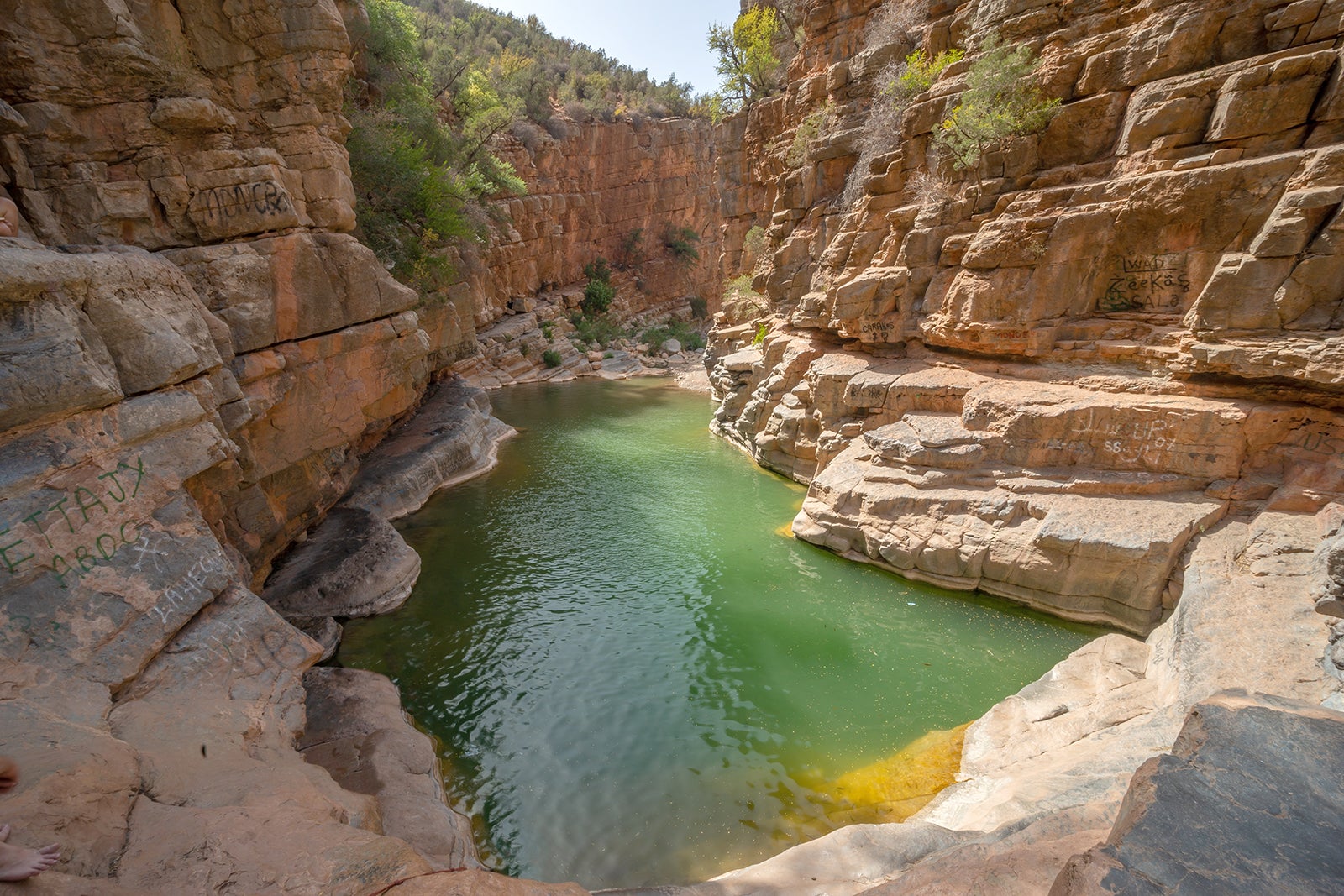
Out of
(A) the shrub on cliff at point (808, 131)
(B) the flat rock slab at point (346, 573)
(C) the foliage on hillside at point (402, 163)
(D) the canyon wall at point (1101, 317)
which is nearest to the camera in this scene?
(D) the canyon wall at point (1101, 317)

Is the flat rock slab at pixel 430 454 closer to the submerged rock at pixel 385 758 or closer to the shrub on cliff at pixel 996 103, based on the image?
the submerged rock at pixel 385 758

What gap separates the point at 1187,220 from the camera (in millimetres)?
9383

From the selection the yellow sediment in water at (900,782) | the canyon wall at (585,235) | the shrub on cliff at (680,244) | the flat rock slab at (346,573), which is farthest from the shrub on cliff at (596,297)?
the yellow sediment in water at (900,782)

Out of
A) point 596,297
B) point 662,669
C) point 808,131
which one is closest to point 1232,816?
point 662,669

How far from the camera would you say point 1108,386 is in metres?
10.0

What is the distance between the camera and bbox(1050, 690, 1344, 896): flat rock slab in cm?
267

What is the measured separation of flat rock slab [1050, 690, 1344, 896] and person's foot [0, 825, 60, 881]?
16.0 ft

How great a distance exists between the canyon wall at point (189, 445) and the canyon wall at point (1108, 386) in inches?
147

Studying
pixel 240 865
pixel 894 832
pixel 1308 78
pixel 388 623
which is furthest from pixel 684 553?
pixel 1308 78

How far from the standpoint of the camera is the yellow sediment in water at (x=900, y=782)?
6.34 m

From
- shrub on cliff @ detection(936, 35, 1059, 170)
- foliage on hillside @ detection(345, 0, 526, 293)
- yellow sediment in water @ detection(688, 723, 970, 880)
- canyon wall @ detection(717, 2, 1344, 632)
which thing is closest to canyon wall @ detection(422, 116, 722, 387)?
foliage on hillside @ detection(345, 0, 526, 293)

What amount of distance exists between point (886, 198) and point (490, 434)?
1304 centimetres

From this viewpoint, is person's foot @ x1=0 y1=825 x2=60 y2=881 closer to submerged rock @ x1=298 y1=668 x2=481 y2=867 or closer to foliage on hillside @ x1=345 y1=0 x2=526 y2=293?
submerged rock @ x1=298 y1=668 x2=481 y2=867

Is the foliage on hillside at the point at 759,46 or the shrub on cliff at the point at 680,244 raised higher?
the foliage on hillside at the point at 759,46
